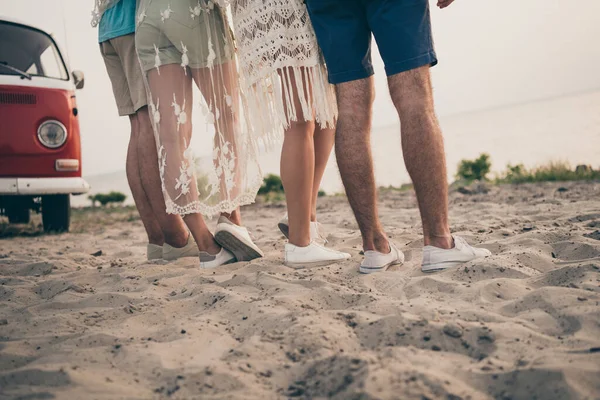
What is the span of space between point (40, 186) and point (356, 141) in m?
3.33

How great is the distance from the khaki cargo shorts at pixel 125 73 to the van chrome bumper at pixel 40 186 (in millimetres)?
1874

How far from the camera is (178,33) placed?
2584 mm

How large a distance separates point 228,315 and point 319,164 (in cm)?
123

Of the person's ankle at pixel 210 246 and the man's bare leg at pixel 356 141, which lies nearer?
the man's bare leg at pixel 356 141

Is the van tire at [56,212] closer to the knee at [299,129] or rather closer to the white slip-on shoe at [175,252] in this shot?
the white slip-on shoe at [175,252]

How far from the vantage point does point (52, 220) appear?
5.06 meters

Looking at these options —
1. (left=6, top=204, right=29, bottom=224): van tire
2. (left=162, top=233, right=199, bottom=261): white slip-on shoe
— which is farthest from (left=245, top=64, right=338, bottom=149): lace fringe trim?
(left=6, top=204, right=29, bottom=224): van tire

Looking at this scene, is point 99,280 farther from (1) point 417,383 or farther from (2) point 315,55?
(1) point 417,383

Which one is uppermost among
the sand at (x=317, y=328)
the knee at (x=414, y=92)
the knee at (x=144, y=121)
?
the knee at (x=144, y=121)

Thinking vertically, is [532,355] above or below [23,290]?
below

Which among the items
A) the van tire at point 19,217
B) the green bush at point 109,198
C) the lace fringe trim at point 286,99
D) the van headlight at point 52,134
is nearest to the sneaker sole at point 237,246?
the lace fringe trim at point 286,99

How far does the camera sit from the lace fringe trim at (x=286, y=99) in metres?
2.38

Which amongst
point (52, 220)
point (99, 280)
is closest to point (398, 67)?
point (99, 280)

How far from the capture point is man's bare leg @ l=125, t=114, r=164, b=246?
3.10 meters
